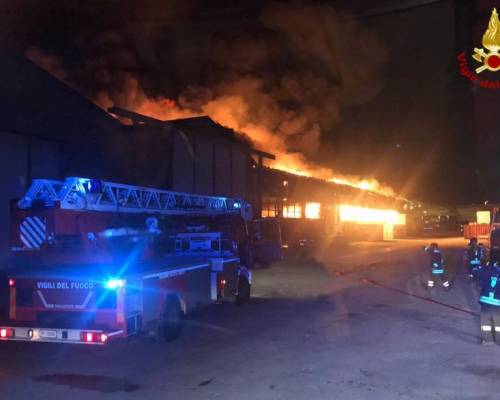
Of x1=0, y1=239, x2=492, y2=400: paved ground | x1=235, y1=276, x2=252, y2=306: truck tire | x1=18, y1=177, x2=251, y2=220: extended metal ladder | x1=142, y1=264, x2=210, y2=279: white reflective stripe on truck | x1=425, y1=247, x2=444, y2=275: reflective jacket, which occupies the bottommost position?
x1=0, y1=239, x2=492, y2=400: paved ground

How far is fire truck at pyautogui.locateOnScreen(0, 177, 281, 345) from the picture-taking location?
6652 millimetres

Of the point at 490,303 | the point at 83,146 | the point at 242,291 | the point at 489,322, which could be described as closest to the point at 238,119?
the point at 83,146

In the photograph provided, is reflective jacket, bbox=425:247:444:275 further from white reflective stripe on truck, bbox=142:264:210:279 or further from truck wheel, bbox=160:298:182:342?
truck wheel, bbox=160:298:182:342

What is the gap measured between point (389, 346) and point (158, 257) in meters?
4.73

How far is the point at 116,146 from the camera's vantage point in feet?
66.4

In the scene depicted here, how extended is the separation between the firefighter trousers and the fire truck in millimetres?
4345

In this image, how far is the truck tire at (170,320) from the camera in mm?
7707

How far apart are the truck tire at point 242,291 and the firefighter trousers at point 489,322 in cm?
509

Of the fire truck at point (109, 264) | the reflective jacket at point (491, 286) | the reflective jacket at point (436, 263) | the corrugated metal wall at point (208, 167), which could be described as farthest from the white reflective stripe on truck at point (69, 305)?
the corrugated metal wall at point (208, 167)

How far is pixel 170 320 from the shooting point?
25.9 feet

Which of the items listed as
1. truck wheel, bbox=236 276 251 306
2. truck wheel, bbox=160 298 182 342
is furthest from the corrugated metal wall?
truck wheel, bbox=160 298 182 342

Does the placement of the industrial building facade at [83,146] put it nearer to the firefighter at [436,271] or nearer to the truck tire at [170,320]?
the truck tire at [170,320]

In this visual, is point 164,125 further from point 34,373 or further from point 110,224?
point 34,373

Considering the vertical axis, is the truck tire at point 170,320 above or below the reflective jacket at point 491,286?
below
